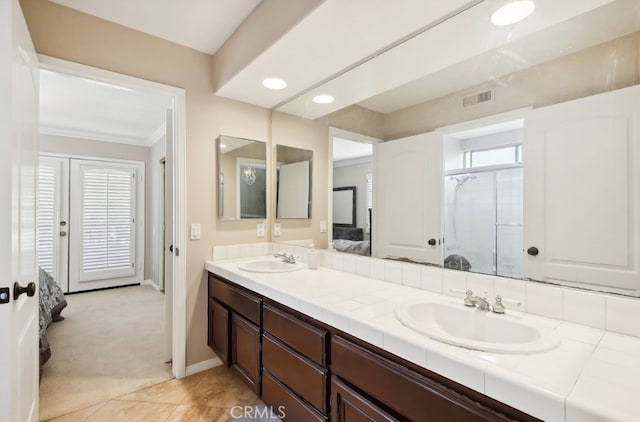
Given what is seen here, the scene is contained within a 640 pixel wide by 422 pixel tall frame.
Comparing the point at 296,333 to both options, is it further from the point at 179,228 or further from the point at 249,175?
the point at 249,175

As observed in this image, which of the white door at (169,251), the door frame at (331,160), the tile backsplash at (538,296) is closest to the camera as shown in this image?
the tile backsplash at (538,296)

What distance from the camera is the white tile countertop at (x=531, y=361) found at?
67 cm

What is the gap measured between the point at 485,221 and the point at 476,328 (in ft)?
1.57

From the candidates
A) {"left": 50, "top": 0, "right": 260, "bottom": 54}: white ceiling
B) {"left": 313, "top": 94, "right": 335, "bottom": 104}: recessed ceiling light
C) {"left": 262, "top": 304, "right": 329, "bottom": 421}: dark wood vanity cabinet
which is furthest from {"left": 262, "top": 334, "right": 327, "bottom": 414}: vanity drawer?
{"left": 50, "top": 0, "right": 260, "bottom": 54}: white ceiling

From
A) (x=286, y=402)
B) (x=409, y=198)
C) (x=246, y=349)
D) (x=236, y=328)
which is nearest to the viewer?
(x=286, y=402)

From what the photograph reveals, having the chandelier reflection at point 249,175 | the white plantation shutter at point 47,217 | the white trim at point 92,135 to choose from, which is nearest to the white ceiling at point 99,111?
the white trim at point 92,135

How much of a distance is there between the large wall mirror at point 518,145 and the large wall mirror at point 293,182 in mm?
760

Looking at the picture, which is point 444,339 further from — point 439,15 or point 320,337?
point 439,15

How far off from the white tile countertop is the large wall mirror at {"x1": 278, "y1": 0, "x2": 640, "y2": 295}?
250mm

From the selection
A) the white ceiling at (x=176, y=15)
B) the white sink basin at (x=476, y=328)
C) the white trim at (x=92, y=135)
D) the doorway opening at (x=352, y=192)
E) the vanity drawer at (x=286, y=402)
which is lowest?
the vanity drawer at (x=286, y=402)

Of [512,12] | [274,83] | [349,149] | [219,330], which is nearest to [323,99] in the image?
[274,83]

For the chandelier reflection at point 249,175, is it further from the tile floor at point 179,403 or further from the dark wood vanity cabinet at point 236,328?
the tile floor at point 179,403

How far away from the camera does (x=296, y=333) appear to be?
4.73ft

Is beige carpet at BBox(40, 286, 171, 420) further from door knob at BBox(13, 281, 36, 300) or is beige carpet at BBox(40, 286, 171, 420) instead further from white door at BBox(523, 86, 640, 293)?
white door at BBox(523, 86, 640, 293)
